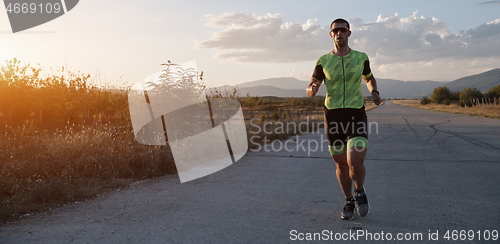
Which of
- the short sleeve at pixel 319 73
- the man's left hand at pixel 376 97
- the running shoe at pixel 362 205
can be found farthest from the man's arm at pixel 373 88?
the running shoe at pixel 362 205

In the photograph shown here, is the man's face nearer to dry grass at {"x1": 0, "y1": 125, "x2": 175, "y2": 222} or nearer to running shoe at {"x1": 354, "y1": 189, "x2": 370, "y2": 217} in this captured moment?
running shoe at {"x1": 354, "y1": 189, "x2": 370, "y2": 217}

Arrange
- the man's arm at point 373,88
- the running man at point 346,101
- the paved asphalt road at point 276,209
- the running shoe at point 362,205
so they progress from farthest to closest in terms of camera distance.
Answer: the man's arm at point 373,88 → the running shoe at point 362,205 → the running man at point 346,101 → the paved asphalt road at point 276,209

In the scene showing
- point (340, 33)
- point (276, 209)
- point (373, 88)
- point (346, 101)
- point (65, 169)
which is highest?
point (340, 33)

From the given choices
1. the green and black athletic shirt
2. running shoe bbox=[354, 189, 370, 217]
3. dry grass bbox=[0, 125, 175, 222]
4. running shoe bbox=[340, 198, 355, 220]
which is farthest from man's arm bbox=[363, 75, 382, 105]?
dry grass bbox=[0, 125, 175, 222]

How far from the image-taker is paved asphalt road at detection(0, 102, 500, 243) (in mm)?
3537

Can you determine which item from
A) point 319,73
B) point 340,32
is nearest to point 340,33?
point 340,32

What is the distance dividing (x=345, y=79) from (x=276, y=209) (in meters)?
1.70

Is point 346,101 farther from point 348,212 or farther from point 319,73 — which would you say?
point 348,212

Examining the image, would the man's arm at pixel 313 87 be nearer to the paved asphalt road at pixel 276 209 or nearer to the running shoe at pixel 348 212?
the running shoe at pixel 348 212

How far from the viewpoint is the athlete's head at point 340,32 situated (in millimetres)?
3859

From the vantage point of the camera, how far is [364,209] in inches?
155

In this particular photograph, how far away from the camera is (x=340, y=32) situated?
386cm

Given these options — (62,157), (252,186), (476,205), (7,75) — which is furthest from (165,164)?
(7,75)

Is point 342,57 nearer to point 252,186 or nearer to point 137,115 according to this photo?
point 252,186
